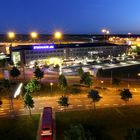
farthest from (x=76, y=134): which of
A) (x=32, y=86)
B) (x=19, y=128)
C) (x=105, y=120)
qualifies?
(x=32, y=86)

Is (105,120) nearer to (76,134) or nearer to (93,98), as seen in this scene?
(93,98)

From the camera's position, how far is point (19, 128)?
155ft

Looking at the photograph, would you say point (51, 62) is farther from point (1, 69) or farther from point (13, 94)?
point (13, 94)

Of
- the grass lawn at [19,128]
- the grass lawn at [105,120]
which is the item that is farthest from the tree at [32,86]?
the grass lawn at [105,120]

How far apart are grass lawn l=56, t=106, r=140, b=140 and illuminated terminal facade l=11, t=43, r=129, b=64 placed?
73.8 metres

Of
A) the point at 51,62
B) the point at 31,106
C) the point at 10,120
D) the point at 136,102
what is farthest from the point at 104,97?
the point at 51,62

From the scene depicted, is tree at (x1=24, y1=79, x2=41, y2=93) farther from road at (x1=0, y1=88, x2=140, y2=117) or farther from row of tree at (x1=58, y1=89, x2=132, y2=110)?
row of tree at (x1=58, y1=89, x2=132, y2=110)

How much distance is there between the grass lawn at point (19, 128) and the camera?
145ft

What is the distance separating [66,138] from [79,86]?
138ft

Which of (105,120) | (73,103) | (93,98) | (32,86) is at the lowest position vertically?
(105,120)

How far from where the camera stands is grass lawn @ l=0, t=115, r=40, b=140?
4431 centimetres

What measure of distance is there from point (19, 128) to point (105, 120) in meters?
14.1

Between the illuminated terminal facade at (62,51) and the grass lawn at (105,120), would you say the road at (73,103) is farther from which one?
the illuminated terminal facade at (62,51)

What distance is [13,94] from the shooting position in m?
67.9
